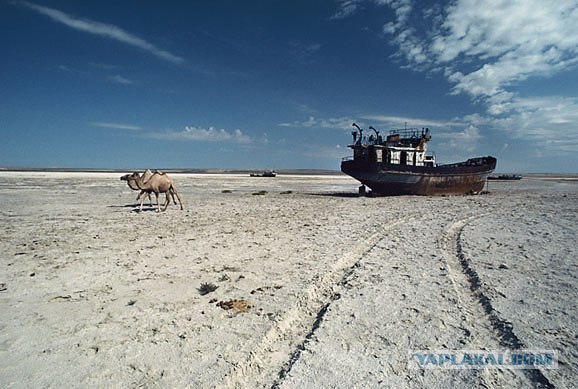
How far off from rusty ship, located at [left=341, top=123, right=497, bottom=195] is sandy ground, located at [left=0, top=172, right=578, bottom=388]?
1585 centimetres

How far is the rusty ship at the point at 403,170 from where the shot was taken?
83.9ft

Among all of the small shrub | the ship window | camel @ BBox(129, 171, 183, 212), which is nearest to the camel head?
camel @ BBox(129, 171, 183, 212)

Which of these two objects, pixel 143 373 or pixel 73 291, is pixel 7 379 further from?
pixel 73 291

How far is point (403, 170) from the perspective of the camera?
83.9 ft

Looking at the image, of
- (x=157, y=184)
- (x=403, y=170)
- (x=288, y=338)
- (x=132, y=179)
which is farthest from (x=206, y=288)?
(x=403, y=170)

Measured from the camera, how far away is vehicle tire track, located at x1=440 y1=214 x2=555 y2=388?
11.2ft

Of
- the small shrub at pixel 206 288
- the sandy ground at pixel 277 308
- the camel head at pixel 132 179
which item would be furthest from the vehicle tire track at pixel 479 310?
the camel head at pixel 132 179

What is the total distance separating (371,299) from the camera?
207 inches

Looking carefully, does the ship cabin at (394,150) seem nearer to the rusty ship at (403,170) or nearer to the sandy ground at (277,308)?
the rusty ship at (403,170)

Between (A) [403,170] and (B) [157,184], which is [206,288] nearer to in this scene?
(B) [157,184]

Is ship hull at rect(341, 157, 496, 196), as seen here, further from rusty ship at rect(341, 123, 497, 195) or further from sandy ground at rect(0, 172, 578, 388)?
sandy ground at rect(0, 172, 578, 388)

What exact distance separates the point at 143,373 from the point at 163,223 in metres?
9.47

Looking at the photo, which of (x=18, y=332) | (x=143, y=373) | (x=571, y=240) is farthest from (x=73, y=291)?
(x=571, y=240)

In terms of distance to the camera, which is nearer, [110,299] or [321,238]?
[110,299]
